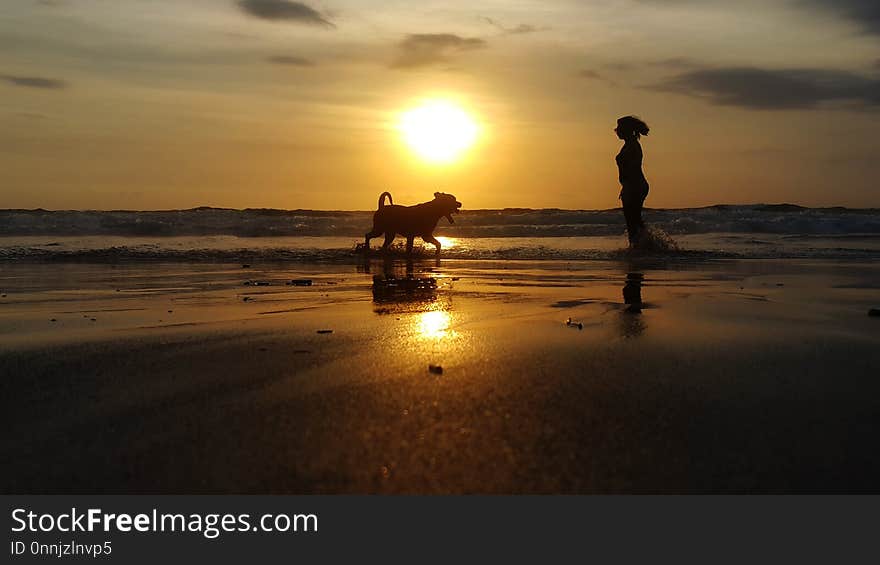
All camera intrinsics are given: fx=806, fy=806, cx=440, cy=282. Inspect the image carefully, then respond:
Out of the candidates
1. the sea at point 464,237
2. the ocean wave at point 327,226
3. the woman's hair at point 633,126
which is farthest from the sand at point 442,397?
the ocean wave at point 327,226

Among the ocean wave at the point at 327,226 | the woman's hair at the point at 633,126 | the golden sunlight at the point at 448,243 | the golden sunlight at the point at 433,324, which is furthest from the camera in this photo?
the ocean wave at the point at 327,226

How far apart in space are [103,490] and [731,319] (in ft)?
15.8

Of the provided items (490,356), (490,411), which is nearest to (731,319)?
(490,356)

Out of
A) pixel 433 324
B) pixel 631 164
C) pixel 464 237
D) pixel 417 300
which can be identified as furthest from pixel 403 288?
pixel 464 237

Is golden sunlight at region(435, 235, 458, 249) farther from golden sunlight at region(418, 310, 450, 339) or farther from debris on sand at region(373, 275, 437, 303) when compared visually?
golden sunlight at region(418, 310, 450, 339)

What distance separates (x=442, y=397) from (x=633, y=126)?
44.8ft

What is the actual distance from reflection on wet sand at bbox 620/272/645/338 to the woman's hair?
22.7 ft

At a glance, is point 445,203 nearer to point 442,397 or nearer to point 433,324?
point 433,324

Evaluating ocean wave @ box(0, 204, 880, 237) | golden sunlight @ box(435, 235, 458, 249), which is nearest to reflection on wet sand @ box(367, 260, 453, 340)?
golden sunlight @ box(435, 235, 458, 249)

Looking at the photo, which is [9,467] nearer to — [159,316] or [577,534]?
[577,534]

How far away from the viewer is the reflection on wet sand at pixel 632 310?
538 cm

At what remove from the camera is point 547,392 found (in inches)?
139

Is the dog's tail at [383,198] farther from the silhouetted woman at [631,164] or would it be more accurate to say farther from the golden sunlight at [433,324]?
the golden sunlight at [433,324]

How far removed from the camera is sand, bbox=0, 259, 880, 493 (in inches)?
99.8
